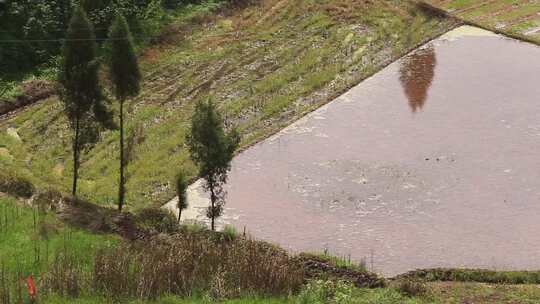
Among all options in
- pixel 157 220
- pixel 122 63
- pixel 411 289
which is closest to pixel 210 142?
pixel 157 220

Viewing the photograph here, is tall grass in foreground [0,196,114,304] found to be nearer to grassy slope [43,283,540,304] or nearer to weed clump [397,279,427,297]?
grassy slope [43,283,540,304]

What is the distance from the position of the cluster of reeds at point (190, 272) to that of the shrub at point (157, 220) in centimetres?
358

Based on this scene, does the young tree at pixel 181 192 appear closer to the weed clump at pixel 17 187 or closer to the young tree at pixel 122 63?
the young tree at pixel 122 63

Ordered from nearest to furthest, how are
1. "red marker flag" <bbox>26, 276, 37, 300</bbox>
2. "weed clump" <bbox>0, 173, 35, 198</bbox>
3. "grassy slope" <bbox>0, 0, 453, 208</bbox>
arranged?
"red marker flag" <bbox>26, 276, 37, 300</bbox>
"weed clump" <bbox>0, 173, 35, 198</bbox>
"grassy slope" <bbox>0, 0, 453, 208</bbox>

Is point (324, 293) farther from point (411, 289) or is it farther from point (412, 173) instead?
point (412, 173)

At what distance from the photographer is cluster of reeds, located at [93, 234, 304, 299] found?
52.5ft

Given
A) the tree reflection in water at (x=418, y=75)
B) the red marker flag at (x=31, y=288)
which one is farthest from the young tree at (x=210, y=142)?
the tree reflection in water at (x=418, y=75)

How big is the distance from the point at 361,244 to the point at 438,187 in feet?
15.3

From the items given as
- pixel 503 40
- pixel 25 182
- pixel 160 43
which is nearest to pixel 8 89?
pixel 160 43

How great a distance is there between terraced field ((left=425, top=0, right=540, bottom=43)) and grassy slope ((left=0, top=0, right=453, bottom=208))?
2631 mm

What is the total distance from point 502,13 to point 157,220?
27.3 metres

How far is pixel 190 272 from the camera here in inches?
668

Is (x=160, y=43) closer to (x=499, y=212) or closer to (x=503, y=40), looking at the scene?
(x=503, y=40)

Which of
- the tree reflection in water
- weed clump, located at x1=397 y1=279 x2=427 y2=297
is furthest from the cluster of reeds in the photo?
the tree reflection in water
